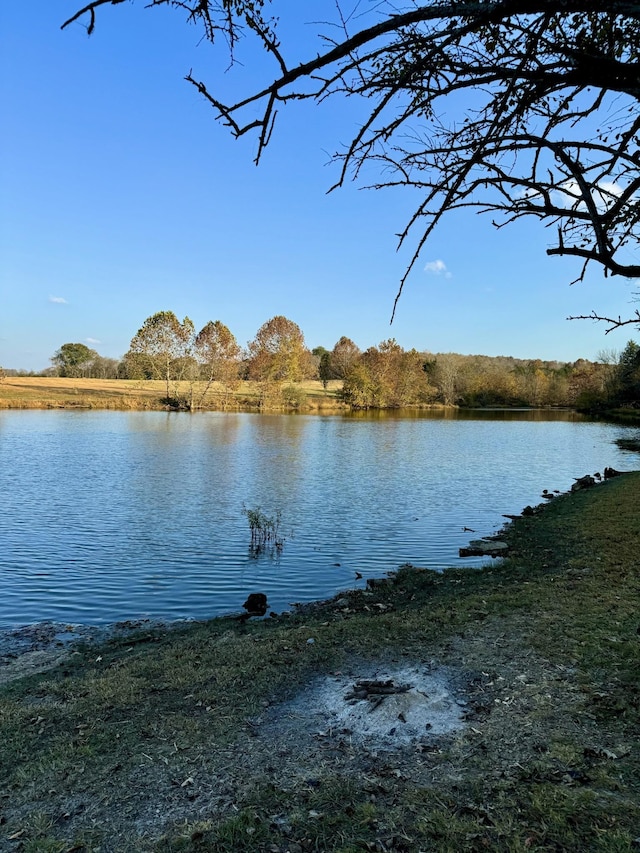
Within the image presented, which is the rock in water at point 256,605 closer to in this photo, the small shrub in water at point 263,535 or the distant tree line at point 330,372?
the small shrub in water at point 263,535

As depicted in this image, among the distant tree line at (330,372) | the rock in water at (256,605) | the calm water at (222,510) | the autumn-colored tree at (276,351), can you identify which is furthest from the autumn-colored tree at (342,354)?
the rock in water at (256,605)

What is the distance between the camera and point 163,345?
65.4 m

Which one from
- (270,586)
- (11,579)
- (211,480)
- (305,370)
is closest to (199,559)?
(270,586)

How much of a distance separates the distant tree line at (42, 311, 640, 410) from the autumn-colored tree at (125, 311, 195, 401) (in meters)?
0.12

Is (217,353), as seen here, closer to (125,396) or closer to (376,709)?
(125,396)

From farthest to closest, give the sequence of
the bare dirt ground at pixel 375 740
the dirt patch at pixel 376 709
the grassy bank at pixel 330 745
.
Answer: the dirt patch at pixel 376 709 → the bare dirt ground at pixel 375 740 → the grassy bank at pixel 330 745

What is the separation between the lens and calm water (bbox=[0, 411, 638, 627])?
33.8ft

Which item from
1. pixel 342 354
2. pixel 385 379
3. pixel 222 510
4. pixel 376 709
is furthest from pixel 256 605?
pixel 342 354

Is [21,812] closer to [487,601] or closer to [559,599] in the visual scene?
[487,601]

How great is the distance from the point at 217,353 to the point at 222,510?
53.9m

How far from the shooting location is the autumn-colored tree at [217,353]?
68.5 m

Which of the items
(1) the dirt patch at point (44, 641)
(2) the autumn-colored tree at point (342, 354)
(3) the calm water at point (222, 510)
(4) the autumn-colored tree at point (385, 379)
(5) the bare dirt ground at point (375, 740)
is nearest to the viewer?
(5) the bare dirt ground at point (375, 740)

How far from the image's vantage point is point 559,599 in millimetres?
7605

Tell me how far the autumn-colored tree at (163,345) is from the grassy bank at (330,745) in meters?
61.2
